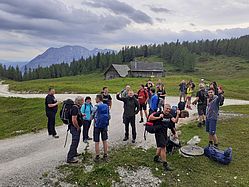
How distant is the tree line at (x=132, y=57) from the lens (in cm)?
15250

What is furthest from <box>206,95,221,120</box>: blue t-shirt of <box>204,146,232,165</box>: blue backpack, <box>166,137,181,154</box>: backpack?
<box>166,137,181,154</box>: backpack

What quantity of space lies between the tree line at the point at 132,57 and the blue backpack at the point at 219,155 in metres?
143

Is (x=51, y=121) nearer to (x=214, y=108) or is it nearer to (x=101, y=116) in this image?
(x=101, y=116)

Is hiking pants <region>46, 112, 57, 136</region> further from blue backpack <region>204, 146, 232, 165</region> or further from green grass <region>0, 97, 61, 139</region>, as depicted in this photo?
blue backpack <region>204, 146, 232, 165</region>

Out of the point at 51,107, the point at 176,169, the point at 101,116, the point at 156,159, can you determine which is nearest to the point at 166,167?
the point at 176,169

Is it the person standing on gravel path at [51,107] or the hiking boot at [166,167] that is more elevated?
the person standing on gravel path at [51,107]

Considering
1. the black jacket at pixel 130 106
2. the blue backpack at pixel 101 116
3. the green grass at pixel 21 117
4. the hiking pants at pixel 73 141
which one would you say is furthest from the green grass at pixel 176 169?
the green grass at pixel 21 117

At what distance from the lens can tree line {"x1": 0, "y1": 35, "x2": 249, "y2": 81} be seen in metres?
152

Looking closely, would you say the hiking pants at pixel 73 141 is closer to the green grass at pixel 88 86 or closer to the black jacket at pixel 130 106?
the black jacket at pixel 130 106

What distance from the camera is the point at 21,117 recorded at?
27906mm

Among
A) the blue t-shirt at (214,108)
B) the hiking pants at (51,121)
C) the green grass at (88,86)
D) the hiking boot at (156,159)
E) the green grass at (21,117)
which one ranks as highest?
the blue t-shirt at (214,108)

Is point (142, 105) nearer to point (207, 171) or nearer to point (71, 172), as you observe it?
point (207, 171)

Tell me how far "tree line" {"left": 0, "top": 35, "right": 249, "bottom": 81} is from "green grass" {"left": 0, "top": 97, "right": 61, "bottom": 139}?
119 metres

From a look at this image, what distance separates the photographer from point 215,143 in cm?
1367
